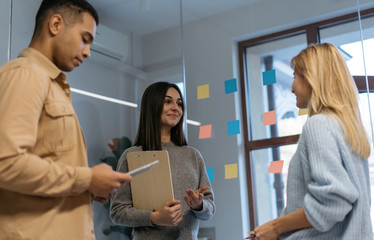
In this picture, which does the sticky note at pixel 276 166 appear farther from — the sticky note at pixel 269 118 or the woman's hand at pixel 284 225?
the woman's hand at pixel 284 225

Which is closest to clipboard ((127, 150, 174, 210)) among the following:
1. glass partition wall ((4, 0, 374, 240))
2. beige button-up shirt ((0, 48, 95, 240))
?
beige button-up shirt ((0, 48, 95, 240))

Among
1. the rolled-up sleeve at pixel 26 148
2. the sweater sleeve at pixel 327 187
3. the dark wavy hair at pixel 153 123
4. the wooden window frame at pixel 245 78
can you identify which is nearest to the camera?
the rolled-up sleeve at pixel 26 148

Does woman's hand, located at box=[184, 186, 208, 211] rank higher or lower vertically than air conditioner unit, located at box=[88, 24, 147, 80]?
lower

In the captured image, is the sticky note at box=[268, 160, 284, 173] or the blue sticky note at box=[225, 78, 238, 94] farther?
the blue sticky note at box=[225, 78, 238, 94]

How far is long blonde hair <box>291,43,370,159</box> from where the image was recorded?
1427mm

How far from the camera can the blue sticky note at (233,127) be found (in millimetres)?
3000

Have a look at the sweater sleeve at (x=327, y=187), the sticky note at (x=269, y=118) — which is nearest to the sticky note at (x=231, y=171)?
the sticky note at (x=269, y=118)

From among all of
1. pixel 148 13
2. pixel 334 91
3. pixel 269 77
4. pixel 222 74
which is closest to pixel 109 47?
pixel 148 13

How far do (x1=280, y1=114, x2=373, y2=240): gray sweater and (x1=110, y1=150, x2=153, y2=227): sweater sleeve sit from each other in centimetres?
78

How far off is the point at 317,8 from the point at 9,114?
228 cm

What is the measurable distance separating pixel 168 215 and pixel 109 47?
5.55 ft

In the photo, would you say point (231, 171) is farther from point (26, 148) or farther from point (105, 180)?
point (26, 148)

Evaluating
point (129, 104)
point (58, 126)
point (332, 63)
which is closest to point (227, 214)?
point (129, 104)

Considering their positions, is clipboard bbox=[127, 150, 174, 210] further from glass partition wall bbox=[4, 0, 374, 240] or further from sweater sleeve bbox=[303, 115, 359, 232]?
glass partition wall bbox=[4, 0, 374, 240]
